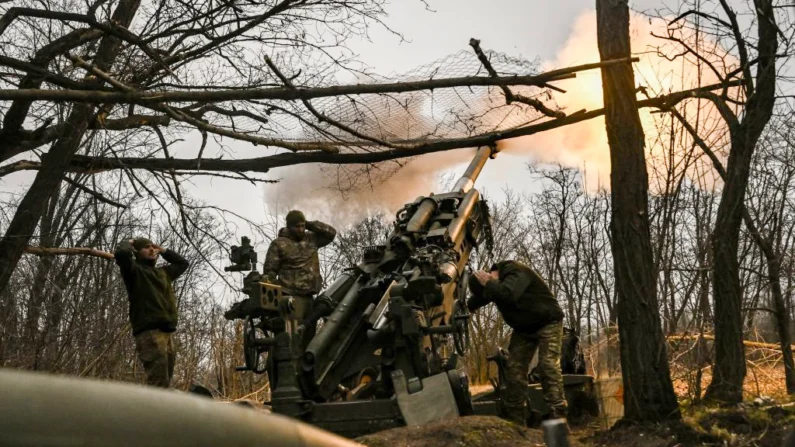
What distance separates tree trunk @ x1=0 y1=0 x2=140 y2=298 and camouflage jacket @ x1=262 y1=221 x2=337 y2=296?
2.42 meters

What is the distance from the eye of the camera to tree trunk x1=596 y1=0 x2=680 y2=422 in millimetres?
7539

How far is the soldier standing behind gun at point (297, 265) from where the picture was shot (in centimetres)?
1023

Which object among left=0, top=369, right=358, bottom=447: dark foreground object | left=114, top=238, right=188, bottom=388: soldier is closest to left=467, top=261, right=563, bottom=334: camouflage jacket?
left=114, top=238, right=188, bottom=388: soldier

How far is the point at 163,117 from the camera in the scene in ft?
35.8

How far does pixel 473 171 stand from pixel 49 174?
542cm

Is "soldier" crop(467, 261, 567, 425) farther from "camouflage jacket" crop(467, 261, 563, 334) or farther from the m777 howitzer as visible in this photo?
the m777 howitzer

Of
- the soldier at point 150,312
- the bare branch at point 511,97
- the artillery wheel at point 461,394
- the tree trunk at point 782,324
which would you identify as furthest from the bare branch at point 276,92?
the tree trunk at point 782,324

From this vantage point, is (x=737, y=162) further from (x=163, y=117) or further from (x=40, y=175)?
(x=40, y=175)

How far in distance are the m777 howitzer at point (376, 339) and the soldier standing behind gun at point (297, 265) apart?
173 millimetres

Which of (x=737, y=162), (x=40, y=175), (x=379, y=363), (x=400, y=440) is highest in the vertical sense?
(x=40, y=175)

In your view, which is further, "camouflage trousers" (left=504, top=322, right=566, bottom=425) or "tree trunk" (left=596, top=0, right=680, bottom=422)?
"camouflage trousers" (left=504, top=322, right=566, bottom=425)

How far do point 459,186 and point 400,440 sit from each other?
5662 millimetres

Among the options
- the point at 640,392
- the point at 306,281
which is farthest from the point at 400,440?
the point at 306,281

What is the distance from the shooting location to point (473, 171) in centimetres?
1266
